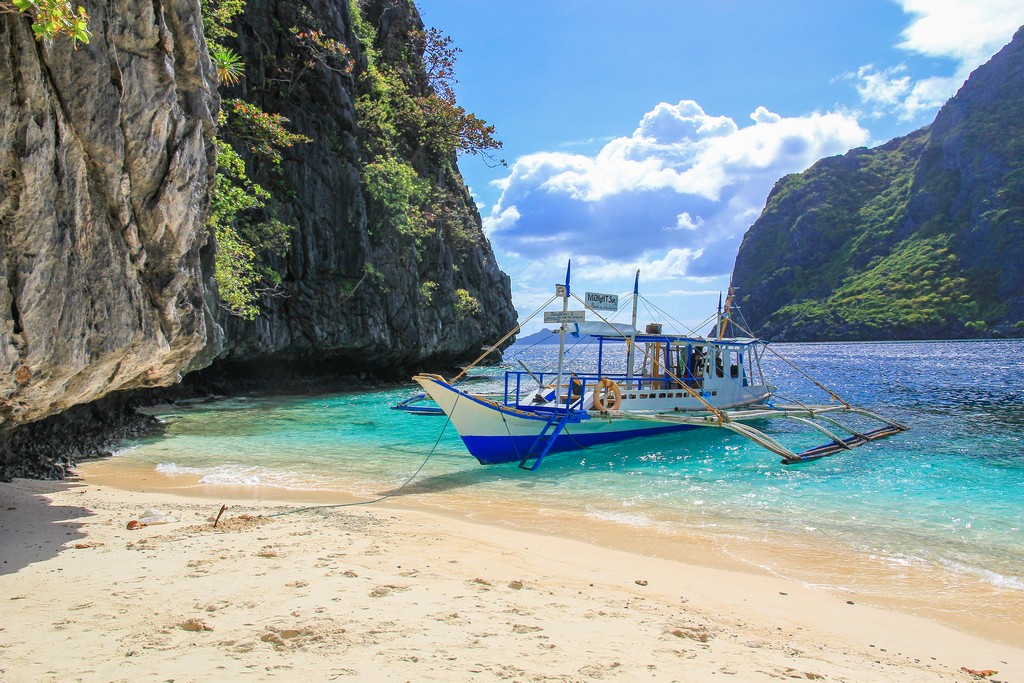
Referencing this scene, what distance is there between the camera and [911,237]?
133 m

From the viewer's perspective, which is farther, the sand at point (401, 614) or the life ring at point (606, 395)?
the life ring at point (606, 395)

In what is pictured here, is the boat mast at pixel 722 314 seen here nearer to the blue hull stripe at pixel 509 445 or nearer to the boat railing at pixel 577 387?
the boat railing at pixel 577 387

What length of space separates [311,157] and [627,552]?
2607cm

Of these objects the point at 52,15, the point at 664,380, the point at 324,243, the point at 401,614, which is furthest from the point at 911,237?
the point at 52,15

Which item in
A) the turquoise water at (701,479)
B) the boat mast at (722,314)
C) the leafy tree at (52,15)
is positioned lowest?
the turquoise water at (701,479)

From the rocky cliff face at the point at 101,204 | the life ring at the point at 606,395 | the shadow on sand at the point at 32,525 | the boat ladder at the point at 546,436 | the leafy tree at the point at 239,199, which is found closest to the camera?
the shadow on sand at the point at 32,525

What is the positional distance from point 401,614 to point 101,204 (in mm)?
6533

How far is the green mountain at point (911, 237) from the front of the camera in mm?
112500

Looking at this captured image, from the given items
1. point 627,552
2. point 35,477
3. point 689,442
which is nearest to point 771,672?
point 627,552

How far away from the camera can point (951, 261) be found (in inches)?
4685

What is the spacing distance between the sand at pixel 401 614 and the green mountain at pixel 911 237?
12832 centimetres

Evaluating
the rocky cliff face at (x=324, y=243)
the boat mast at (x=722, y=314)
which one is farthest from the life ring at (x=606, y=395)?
the rocky cliff face at (x=324, y=243)

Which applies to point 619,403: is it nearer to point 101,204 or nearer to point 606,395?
point 606,395

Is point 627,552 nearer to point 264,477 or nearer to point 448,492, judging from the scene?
point 448,492
